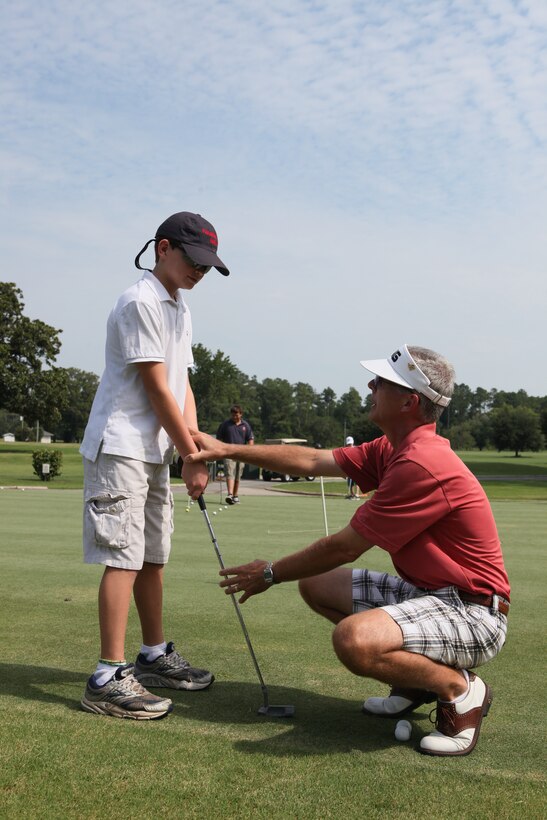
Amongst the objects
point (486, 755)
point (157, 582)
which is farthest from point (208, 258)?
point (486, 755)

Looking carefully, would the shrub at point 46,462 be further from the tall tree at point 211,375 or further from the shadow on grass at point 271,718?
the tall tree at point 211,375

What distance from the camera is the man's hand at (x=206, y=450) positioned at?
4129mm

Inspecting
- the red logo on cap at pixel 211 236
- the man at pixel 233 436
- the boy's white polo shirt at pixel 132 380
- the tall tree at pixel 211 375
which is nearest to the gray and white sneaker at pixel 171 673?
the boy's white polo shirt at pixel 132 380

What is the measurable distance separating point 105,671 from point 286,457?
1373 mm

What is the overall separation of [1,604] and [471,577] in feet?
12.1

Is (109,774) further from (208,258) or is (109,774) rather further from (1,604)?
(1,604)

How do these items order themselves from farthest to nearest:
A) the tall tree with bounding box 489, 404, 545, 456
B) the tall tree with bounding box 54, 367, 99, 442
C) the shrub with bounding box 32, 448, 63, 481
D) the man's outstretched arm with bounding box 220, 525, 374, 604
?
the tall tree with bounding box 54, 367, 99, 442, the tall tree with bounding box 489, 404, 545, 456, the shrub with bounding box 32, 448, 63, 481, the man's outstretched arm with bounding box 220, 525, 374, 604

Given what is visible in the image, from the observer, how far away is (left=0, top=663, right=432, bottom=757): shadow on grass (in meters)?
3.46

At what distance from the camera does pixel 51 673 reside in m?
4.42

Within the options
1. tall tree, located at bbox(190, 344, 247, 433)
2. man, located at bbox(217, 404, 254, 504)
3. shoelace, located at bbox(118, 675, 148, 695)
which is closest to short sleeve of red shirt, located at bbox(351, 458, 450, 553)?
shoelace, located at bbox(118, 675, 148, 695)

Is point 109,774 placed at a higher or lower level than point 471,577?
lower

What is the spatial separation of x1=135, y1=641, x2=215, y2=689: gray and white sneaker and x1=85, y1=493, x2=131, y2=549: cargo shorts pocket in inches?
28.5

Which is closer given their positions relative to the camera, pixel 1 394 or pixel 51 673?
pixel 51 673

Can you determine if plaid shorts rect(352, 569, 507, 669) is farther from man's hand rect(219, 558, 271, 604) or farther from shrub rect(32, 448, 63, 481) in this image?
shrub rect(32, 448, 63, 481)
